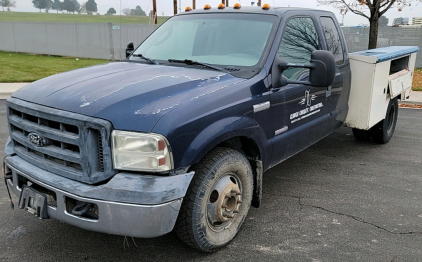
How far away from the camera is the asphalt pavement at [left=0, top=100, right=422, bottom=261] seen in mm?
3178

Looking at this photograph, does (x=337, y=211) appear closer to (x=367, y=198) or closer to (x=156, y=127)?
(x=367, y=198)

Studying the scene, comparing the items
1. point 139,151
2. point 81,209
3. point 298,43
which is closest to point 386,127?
point 298,43

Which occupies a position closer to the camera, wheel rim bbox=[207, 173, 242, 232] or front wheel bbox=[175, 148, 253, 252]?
front wheel bbox=[175, 148, 253, 252]

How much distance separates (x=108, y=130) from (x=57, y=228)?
4.78 ft

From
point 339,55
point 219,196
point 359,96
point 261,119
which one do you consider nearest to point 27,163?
point 219,196

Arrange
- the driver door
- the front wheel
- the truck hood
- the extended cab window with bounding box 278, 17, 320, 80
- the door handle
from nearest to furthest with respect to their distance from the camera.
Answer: the truck hood, the front wheel, the driver door, the extended cab window with bounding box 278, 17, 320, 80, the door handle

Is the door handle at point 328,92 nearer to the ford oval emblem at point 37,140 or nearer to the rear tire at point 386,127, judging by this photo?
the rear tire at point 386,127

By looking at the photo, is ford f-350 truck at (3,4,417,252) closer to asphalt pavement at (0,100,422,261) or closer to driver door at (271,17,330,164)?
driver door at (271,17,330,164)

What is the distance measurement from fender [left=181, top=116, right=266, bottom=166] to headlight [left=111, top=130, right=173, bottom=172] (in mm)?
193

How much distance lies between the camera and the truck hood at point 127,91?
8.72 feet

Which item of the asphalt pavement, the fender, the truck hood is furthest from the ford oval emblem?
the fender

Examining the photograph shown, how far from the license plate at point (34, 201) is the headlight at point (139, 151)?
624 millimetres

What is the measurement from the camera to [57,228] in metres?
3.56

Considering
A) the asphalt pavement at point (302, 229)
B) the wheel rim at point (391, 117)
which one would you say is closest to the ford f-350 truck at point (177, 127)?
the asphalt pavement at point (302, 229)
